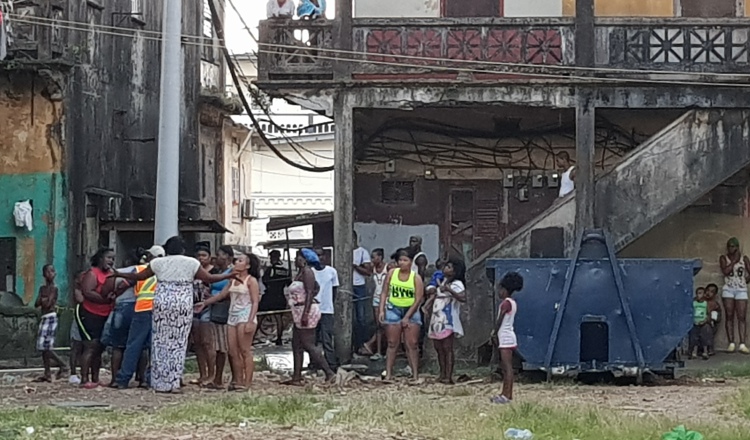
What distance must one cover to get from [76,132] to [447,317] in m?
9.10

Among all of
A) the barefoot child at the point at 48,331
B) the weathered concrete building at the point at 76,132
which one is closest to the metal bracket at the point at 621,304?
the barefoot child at the point at 48,331

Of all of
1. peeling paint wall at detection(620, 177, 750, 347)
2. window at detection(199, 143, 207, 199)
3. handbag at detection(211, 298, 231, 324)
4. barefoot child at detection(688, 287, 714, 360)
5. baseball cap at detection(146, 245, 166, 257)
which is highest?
window at detection(199, 143, 207, 199)

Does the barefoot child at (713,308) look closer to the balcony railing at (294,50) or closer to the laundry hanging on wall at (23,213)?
the balcony railing at (294,50)

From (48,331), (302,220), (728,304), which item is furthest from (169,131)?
(728,304)

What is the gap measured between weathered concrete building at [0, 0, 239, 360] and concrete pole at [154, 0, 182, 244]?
3.67 meters

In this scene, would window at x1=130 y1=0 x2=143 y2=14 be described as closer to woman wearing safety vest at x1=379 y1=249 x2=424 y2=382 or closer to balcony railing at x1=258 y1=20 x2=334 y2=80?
balcony railing at x1=258 y1=20 x2=334 y2=80

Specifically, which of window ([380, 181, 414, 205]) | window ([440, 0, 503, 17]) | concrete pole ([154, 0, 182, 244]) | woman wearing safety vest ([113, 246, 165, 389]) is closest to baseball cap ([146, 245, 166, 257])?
woman wearing safety vest ([113, 246, 165, 389])

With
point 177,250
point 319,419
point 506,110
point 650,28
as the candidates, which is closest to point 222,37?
point 506,110

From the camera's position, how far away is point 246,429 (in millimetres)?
A: 10578

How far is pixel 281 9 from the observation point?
1764cm

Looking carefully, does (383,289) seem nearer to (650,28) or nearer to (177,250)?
(177,250)

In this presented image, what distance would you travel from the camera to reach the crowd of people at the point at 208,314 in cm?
1366

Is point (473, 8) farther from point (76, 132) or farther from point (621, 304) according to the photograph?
point (76, 132)

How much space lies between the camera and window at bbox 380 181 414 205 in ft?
68.2
